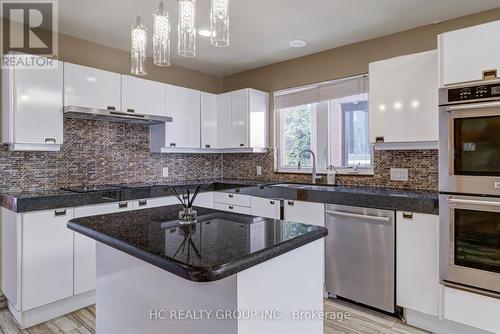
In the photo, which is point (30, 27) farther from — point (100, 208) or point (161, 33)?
point (161, 33)

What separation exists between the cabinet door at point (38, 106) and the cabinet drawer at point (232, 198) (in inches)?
67.3

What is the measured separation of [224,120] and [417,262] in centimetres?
273

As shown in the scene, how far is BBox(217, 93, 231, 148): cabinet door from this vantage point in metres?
3.99

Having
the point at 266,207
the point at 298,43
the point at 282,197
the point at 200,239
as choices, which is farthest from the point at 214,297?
the point at 298,43

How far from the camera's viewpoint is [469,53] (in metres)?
1.99

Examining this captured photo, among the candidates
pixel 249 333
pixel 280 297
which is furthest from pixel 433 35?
pixel 249 333

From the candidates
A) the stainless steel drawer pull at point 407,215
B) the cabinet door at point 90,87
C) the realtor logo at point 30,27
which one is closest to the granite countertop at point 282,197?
the stainless steel drawer pull at point 407,215

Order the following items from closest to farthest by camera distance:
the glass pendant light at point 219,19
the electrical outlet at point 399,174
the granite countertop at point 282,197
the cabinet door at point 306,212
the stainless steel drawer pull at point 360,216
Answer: the glass pendant light at point 219,19 → the granite countertop at point 282,197 → the stainless steel drawer pull at point 360,216 → the cabinet door at point 306,212 → the electrical outlet at point 399,174

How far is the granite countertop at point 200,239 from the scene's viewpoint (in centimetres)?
100

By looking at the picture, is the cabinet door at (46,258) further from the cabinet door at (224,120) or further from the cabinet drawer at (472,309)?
the cabinet drawer at (472,309)

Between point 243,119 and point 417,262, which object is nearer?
point 417,262

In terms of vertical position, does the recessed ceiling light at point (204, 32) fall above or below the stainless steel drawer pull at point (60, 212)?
above

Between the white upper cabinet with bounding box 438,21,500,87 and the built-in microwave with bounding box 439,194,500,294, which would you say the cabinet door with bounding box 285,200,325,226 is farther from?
the white upper cabinet with bounding box 438,21,500,87

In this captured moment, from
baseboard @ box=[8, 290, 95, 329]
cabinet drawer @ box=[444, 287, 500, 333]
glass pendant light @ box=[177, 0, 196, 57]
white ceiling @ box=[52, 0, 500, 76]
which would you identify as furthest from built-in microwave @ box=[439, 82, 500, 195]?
baseboard @ box=[8, 290, 95, 329]
